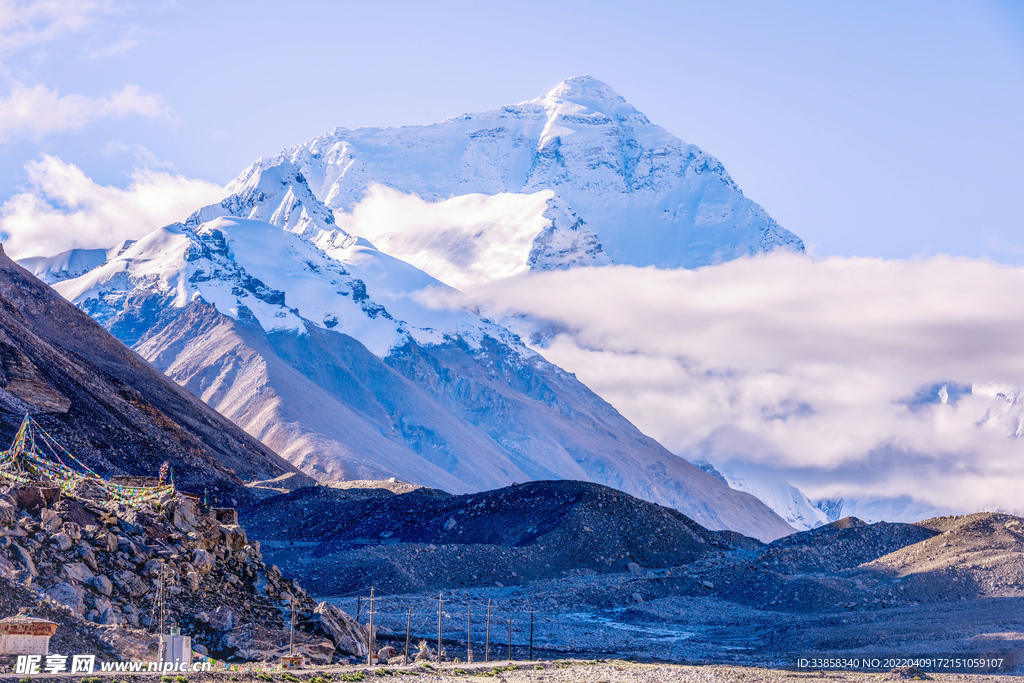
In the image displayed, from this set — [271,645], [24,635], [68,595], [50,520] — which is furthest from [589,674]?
[24,635]

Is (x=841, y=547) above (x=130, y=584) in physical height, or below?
above

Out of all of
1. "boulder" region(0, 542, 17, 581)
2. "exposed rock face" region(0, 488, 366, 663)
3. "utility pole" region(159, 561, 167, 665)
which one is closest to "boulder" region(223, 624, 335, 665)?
"exposed rock face" region(0, 488, 366, 663)

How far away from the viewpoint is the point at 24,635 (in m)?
30.8

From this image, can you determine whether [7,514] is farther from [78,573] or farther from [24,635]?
[24,635]

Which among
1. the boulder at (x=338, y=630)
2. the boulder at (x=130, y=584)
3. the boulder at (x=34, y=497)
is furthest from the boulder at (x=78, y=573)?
the boulder at (x=338, y=630)

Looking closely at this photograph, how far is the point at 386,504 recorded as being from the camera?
99.1 metres

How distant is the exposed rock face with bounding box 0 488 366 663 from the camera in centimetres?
3719

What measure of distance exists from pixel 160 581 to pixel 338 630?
742cm

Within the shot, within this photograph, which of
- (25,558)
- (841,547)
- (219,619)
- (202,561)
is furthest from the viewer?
(841,547)

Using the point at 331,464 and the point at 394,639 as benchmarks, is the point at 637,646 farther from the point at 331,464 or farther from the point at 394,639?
the point at 331,464

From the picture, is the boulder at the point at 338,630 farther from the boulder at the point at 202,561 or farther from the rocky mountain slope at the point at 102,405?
the rocky mountain slope at the point at 102,405

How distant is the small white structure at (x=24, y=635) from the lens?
30.5 m

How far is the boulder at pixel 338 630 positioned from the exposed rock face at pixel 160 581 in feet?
0.16

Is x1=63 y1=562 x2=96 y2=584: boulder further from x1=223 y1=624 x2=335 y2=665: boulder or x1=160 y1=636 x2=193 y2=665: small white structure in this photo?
x1=160 y1=636 x2=193 y2=665: small white structure
